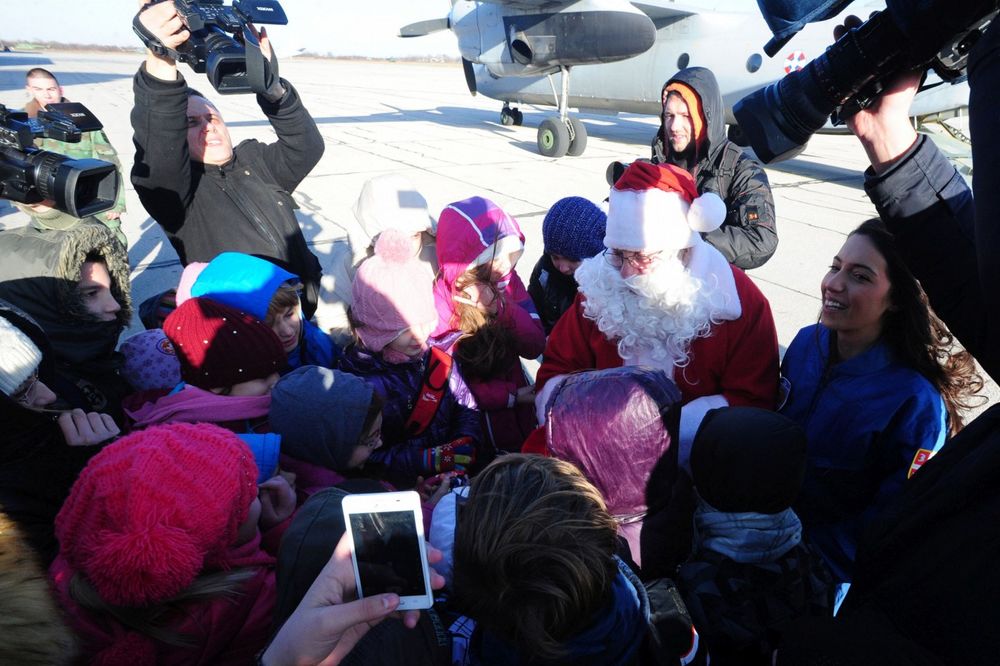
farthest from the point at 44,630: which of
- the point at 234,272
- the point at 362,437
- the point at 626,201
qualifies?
the point at 626,201

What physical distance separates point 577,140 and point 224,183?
829 centimetres

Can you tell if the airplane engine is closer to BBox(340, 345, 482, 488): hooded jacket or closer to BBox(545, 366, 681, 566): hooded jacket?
BBox(340, 345, 482, 488): hooded jacket

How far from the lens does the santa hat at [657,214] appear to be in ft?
5.77

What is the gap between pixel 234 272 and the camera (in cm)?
203

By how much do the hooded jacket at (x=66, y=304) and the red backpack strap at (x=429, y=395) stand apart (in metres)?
0.96

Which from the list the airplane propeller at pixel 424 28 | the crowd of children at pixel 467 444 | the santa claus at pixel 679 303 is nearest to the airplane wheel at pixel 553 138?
the airplane propeller at pixel 424 28

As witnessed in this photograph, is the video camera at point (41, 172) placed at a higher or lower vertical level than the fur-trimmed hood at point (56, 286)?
higher

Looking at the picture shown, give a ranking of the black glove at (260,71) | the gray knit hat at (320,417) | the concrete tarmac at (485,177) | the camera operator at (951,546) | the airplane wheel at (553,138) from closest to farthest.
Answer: the camera operator at (951,546), the gray knit hat at (320,417), the black glove at (260,71), the concrete tarmac at (485,177), the airplane wheel at (553,138)

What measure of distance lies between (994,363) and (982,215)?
9.4 inches

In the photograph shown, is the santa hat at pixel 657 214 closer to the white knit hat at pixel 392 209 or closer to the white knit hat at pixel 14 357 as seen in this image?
the white knit hat at pixel 392 209

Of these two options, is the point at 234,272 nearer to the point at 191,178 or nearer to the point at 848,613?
the point at 191,178

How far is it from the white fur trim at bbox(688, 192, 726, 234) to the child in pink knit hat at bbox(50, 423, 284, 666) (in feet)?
4.73

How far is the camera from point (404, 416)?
6.59 ft

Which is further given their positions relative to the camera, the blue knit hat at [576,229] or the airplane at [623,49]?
the airplane at [623,49]
